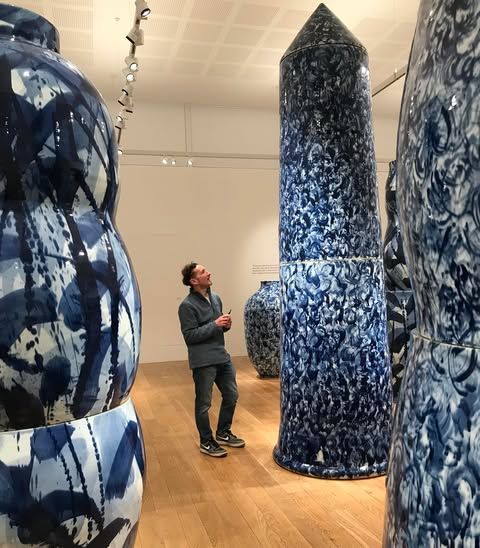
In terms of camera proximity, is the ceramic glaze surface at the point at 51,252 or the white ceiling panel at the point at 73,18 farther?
the white ceiling panel at the point at 73,18

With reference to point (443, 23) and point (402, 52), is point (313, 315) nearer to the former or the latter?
point (443, 23)

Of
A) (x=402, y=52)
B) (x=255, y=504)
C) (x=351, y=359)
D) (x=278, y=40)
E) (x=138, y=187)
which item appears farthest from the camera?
(x=138, y=187)

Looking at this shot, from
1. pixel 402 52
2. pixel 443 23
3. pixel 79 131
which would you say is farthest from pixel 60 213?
pixel 402 52

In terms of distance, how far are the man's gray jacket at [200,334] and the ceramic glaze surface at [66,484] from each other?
2.87 metres

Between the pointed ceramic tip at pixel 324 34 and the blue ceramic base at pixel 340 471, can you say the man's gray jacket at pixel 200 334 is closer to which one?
the blue ceramic base at pixel 340 471

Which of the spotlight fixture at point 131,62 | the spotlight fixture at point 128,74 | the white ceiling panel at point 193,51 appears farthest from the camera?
the white ceiling panel at point 193,51

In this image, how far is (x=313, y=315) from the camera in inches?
132

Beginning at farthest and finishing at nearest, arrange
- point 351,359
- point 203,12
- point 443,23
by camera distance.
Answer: point 203,12
point 351,359
point 443,23

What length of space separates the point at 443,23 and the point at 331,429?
9.71 feet

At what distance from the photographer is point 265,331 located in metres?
6.96

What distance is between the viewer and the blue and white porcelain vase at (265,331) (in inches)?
273

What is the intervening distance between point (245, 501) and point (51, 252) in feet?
8.35

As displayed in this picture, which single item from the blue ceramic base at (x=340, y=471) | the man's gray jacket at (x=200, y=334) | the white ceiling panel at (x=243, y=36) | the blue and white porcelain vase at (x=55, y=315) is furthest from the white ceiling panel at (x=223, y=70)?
the blue and white porcelain vase at (x=55, y=315)

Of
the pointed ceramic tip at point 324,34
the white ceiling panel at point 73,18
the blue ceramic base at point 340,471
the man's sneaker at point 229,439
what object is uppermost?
the white ceiling panel at point 73,18
